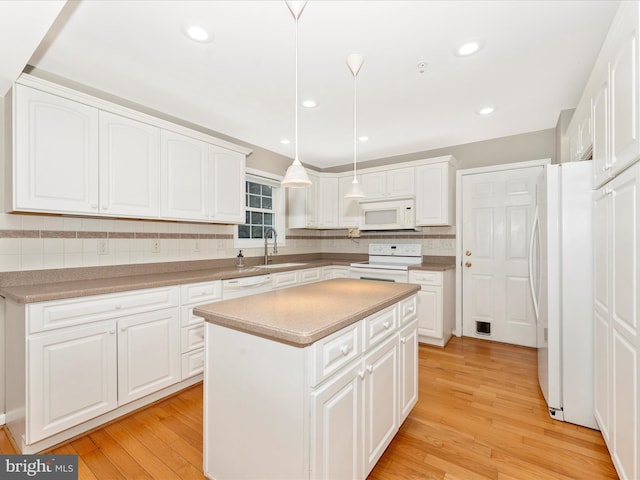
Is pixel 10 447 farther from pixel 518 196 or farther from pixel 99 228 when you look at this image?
pixel 518 196

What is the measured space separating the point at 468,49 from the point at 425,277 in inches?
90.7

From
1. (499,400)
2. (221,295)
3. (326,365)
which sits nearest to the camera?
(326,365)

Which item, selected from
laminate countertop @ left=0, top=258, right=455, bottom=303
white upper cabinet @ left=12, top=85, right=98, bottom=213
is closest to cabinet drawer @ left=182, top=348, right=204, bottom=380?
laminate countertop @ left=0, top=258, right=455, bottom=303

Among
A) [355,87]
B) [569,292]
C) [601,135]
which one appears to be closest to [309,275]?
[355,87]

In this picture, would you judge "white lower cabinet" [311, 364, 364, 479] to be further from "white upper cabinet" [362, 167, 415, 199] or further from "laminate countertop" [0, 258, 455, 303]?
"white upper cabinet" [362, 167, 415, 199]

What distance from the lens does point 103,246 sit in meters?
2.46

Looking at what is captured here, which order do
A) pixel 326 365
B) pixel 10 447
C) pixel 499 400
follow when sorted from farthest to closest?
pixel 499 400, pixel 10 447, pixel 326 365

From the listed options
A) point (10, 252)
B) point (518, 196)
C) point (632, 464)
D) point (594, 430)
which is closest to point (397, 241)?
point (518, 196)

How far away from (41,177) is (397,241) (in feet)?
12.4

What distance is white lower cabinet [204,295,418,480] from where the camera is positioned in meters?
1.15

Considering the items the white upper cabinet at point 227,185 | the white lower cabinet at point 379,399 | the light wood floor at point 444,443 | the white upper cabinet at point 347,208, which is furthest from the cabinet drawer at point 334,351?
the white upper cabinet at point 347,208

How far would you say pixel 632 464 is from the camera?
1287 millimetres

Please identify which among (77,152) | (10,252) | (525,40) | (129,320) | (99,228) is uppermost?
(525,40)

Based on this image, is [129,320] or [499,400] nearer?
[129,320]
